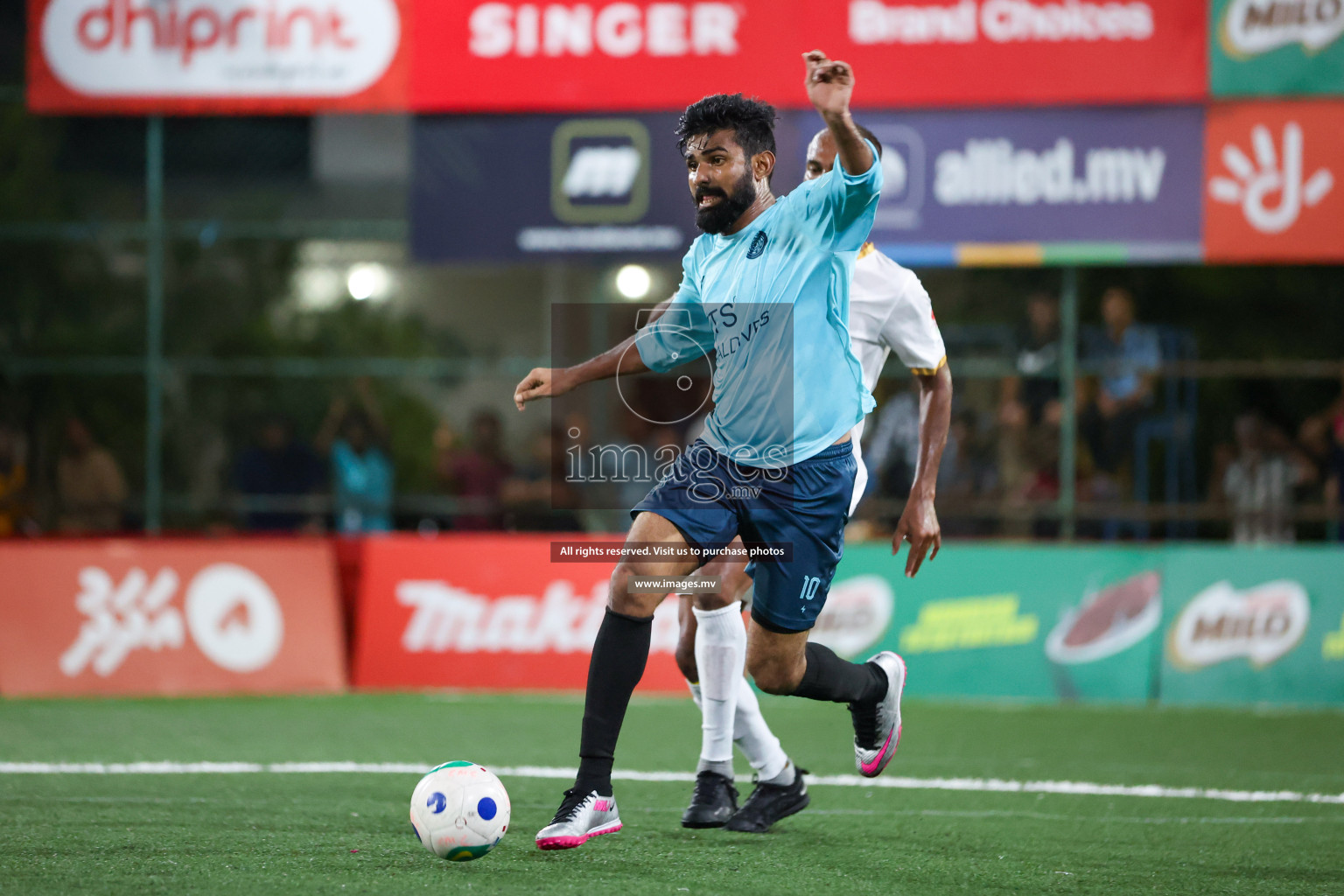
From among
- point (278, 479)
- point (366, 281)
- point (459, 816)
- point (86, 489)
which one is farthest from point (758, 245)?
point (366, 281)

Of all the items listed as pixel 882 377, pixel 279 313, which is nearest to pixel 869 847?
pixel 882 377

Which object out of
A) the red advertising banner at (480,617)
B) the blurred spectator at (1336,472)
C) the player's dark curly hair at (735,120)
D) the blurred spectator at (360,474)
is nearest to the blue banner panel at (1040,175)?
the blurred spectator at (1336,472)

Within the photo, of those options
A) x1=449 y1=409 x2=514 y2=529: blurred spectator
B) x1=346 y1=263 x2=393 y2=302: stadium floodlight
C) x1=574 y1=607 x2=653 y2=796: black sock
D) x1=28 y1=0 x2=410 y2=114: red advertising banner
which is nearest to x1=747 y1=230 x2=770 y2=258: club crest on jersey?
x1=574 y1=607 x2=653 y2=796: black sock

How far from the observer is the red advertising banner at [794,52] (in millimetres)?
10750

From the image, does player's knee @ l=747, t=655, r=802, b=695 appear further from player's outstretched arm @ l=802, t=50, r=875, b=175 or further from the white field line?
player's outstretched arm @ l=802, t=50, r=875, b=175

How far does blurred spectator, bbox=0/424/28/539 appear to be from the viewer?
12.4 meters

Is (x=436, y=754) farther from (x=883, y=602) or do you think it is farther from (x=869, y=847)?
(x=883, y=602)

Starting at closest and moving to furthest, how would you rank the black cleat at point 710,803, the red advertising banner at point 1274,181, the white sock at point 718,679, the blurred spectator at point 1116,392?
1. the black cleat at point 710,803
2. the white sock at point 718,679
3. the red advertising banner at point 1274,181
4. the blurred spectator at point 1116,392

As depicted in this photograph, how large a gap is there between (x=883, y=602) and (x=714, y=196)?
582cm

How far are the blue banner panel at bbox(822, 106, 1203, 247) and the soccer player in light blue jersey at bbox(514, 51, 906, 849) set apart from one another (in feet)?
20.2

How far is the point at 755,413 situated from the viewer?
4.89 meters

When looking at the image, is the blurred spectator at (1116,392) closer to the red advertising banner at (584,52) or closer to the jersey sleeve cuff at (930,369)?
the red advertising banner at (584,52)

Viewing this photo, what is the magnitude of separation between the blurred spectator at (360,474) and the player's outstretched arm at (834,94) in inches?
343

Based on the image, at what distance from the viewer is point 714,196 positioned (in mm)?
4840
